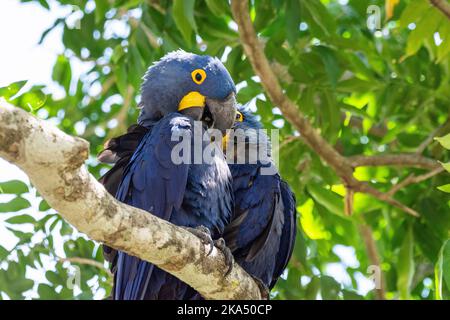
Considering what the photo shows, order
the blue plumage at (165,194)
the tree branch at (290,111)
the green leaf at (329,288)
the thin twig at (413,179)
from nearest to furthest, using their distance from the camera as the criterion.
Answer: the blue plumage at (165,194) → the tree branch at (290,111) → the green leaf at (329,288) → the thin twig at (413,179)

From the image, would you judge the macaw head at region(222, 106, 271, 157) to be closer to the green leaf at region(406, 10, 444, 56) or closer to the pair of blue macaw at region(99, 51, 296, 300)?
the pair of blue macaw at region(99, 51, 296, 300)

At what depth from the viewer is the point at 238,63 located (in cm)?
447

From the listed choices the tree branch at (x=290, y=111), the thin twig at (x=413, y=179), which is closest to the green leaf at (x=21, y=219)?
the tree branch at (x=290, y=111)

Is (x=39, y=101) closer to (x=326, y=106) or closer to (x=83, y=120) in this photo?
(x=326, y=106)

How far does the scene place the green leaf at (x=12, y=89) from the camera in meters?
3.00

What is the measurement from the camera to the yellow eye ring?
140 inches

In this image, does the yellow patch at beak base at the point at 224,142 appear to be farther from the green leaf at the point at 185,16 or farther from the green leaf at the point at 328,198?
the green leaf at the point at 328,198

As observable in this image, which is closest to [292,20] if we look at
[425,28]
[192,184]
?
[425,28]

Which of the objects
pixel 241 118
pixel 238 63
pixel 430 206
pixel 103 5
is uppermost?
pixel 103 5

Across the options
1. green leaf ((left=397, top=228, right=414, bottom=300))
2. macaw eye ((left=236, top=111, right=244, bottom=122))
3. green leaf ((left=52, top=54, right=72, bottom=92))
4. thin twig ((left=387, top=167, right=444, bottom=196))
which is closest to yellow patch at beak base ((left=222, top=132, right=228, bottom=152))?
macaw eye ((left=236, top=111, right=244, bottom=122))

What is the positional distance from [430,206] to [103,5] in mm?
2270

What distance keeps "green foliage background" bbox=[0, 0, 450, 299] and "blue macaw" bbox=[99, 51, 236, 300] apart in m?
0.38

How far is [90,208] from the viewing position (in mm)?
2244

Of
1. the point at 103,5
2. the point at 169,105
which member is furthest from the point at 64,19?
the point at 169,105
